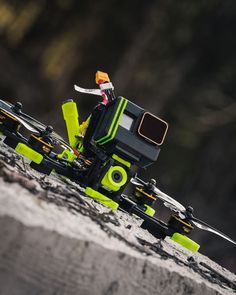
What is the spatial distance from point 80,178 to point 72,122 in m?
0.18

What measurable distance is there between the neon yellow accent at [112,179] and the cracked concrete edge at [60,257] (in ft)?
0.92

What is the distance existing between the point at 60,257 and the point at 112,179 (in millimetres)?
374

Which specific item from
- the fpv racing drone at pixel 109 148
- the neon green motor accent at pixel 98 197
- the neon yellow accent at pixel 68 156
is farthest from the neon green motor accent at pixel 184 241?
the neon yellow accent at pixel 68 156

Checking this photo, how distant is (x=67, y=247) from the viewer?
31cm

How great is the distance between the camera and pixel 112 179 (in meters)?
0.68

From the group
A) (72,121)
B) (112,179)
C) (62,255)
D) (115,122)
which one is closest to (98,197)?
(112,179)

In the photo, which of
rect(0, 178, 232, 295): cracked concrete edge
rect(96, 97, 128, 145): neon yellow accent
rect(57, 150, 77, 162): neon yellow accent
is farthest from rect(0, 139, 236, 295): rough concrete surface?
rect(57, 150, 77, 162): neon yellow accent

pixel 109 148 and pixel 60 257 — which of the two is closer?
pixel 60 257

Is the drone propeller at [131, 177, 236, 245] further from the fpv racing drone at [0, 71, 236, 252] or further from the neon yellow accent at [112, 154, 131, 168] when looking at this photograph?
the neon yellow accent at [112, 154, 131, 168]

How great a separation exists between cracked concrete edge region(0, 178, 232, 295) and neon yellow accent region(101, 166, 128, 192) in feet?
0.92

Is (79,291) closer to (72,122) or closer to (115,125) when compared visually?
(115,125)

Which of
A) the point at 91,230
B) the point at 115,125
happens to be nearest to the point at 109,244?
the point at 91,230

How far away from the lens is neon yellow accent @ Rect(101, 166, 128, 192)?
26.6 inches

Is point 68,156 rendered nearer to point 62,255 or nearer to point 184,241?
point 184,241
